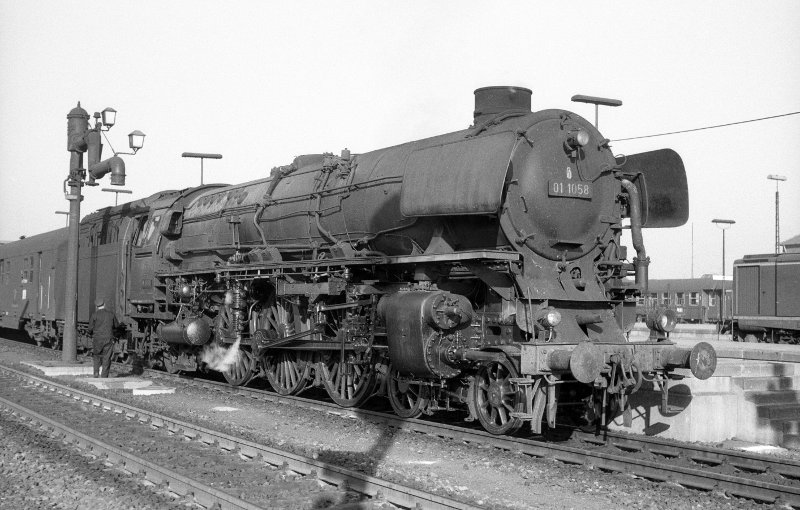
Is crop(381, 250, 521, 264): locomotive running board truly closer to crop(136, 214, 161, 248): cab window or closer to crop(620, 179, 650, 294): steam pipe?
crop(620, 179, 650, 294): steam pipe

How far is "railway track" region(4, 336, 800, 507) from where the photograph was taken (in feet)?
23.0

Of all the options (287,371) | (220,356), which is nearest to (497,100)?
(287,371)

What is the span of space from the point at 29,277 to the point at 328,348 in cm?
1772

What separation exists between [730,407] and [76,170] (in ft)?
47.0

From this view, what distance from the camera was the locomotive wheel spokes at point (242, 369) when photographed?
14010 mm

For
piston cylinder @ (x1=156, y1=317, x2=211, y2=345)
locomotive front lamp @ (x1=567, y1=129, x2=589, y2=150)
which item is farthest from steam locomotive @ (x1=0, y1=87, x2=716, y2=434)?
piston cylinder @ (x1=156, y1=317, x2=211, y2=345)

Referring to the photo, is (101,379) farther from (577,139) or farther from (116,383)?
(577,139)

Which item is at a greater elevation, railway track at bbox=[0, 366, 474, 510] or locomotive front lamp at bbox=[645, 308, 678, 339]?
locomotive front lamp at bbox=[645, 308, 678, 339]

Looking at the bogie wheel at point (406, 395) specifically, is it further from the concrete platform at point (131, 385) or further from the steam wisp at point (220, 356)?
the concrete platform at point (131, 385)

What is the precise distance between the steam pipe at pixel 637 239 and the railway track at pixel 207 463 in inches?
191

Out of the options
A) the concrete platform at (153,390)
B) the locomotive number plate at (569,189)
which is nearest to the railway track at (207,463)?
the concrete platform at (153,390)

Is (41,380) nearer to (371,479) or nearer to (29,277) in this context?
(371,479)

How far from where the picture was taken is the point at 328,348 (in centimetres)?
1149

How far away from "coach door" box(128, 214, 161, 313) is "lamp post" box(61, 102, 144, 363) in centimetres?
120
